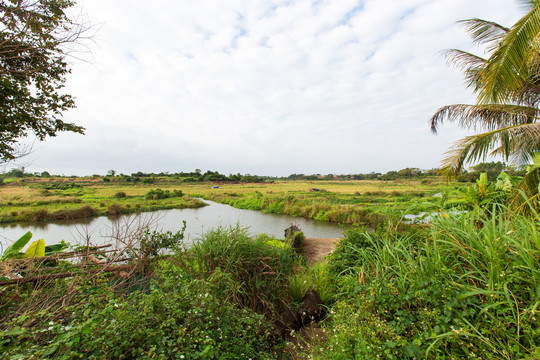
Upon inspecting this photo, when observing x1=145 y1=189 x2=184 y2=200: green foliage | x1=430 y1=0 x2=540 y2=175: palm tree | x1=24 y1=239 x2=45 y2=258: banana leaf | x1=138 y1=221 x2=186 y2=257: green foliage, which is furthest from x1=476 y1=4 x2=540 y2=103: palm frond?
x1=145 y1=189 x2=184 y2=200: green foliage

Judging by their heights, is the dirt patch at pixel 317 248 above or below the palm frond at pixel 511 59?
below

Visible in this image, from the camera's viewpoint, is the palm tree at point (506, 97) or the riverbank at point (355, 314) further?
the palm tree at point (506, 97)

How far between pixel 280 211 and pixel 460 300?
2454 cm

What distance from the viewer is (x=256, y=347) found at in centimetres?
225

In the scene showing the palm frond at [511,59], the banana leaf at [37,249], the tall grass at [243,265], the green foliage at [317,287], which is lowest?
the green foliage at [317,287]

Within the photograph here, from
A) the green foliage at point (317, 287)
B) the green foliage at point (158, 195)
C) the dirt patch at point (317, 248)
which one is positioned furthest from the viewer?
the green foliage at point (158, 195)

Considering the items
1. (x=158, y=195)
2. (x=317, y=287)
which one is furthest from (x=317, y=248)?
(x=158, y=195)

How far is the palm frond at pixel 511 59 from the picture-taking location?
4.34 metres

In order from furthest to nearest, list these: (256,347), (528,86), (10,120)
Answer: (528,86) → (10,120) → (256,347)

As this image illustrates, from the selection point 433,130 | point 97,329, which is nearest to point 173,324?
point 97,329

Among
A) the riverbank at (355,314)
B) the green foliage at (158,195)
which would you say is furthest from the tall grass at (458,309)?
the green foliage at (158,195)

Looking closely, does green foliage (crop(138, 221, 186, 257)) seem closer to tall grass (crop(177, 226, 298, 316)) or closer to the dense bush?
the dense bush

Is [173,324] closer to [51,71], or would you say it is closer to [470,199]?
[470,199]

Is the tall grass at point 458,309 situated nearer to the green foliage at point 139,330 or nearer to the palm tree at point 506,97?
the green foliage at point 139,330
